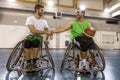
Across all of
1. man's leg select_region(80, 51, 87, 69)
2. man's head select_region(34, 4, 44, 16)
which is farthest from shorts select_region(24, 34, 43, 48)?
man's leg select_region(80, 51, 87, 69)

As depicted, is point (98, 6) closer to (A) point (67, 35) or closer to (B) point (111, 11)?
(B) point (111, 11)

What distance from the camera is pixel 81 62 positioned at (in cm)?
325

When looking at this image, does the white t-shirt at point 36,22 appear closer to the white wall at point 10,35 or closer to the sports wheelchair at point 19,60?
the sports wheelchair at point 19,60

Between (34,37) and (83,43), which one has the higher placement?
(34,37)

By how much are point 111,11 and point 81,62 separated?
12.6 metres

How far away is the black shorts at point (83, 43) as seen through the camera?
10.3ft

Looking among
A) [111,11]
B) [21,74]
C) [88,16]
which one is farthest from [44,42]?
[111,11]

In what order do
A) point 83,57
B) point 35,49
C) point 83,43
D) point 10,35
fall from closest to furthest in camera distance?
point 83,43
point 83,57
point 35,49
point 10,35

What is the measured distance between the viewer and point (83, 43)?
3.14 metres

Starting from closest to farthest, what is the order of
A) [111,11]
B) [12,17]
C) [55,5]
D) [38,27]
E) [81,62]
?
1. [81,62]
2. [38,27]
3. [12,17]
4. [55,5]
5. [111,11]

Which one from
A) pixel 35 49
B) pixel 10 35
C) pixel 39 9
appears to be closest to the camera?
pixel 35 49

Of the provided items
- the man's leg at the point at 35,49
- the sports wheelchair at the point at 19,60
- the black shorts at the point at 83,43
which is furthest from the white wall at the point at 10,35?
the black shorts at the point at 83,43

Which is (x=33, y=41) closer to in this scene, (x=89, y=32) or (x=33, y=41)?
(x=33, y=41)

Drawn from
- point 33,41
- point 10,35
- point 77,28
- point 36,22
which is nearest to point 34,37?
point 33,41
